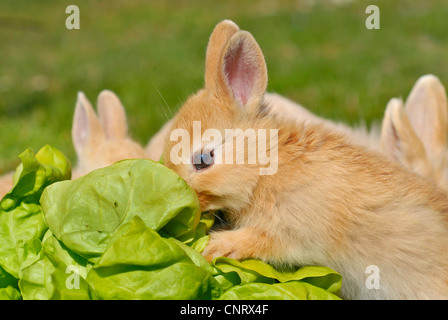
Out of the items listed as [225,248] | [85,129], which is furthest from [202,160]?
[85,129]

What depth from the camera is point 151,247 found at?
239cm

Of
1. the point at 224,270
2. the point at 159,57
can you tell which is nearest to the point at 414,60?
the point at 159,57

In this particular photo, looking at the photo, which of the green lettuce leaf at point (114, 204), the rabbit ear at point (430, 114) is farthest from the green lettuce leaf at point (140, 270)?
the rabbit ear at point (430, 114)

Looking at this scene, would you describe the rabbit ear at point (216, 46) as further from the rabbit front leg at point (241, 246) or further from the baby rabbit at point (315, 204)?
the rabbit front leg at point (241, 246)

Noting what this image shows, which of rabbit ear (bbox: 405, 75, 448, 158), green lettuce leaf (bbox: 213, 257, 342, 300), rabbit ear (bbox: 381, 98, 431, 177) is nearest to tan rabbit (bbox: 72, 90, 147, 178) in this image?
green lettuce leaf (bbox: 213, 257, 342, 300)

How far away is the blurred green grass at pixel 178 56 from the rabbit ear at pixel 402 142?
4.42 ft

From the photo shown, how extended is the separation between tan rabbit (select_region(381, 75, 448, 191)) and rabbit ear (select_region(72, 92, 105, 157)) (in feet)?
6.65

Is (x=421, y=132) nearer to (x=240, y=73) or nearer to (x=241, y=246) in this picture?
(x=240, y=73)

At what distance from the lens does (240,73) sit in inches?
118

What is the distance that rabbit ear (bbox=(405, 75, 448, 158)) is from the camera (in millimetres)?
4008

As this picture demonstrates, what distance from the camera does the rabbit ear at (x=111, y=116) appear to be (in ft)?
13.9
